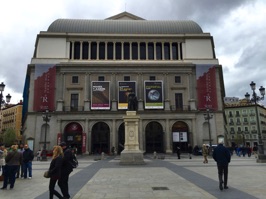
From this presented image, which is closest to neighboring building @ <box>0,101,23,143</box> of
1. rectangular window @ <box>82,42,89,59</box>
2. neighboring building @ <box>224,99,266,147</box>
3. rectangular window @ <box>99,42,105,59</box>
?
rectangular window @ <box>82,42,89,59</box>

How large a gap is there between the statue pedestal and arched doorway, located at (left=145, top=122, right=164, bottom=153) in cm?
2389

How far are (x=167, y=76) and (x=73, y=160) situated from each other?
43.4m

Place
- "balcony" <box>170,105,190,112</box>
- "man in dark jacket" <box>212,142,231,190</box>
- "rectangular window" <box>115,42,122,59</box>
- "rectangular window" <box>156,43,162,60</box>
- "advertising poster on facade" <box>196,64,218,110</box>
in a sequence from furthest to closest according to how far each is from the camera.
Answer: "rectangular window" <box>156,43,162,60</box>, "rectangular window" <box>115,42,122,59</box>, "balcony" <box>170,105,190,112</box>, "advertising poster on facade" <box>196,64,218,110</box>, "man in dark jacket" <box>212,142,231,190</box>

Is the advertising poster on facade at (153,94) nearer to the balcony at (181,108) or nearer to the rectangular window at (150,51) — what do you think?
the balcony at (181,108)

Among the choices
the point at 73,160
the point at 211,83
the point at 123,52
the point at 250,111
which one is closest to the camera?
the point at 73,160

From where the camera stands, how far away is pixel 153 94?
4769cm

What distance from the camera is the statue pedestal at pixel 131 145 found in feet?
72.4

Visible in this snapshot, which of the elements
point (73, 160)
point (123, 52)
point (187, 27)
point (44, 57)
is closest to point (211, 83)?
point (187, 27)

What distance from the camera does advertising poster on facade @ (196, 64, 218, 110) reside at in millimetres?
48125

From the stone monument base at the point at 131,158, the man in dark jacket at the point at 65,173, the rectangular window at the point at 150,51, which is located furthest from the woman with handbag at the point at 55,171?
the rectangular window at the point at 150,51

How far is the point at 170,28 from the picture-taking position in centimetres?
5497

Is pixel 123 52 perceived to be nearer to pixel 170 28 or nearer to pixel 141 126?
pixel 170 28

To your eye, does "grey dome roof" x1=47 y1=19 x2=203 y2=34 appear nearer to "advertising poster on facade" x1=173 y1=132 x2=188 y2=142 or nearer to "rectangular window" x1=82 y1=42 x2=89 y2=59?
"rectangular window" x1=82 y1=42 x2=89 y2=59

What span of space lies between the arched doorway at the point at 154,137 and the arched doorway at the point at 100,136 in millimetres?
7063
